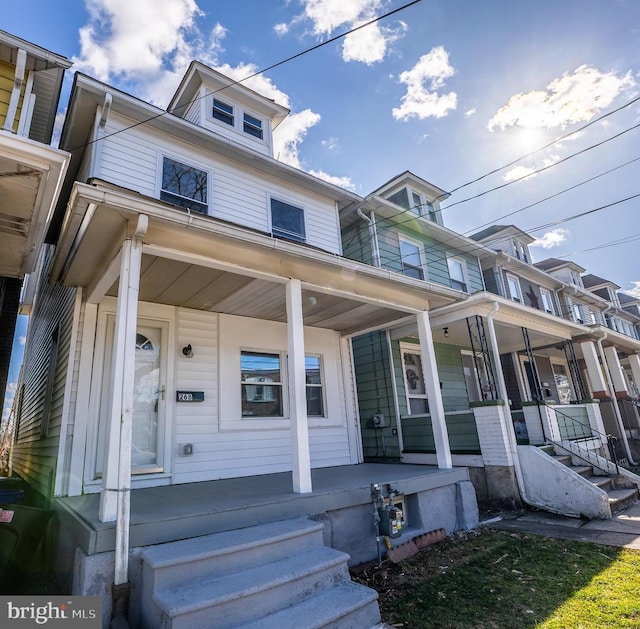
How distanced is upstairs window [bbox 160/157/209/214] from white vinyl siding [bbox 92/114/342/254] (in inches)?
4.3

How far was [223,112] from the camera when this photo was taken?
769 cm

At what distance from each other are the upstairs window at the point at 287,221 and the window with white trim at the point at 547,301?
10.6 metres

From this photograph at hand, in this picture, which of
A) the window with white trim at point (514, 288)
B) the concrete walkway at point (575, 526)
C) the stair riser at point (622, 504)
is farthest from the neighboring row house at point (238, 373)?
the window with white trim at point (514, 288)

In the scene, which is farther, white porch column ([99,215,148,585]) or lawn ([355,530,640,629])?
lawn ([355,530,640,629])

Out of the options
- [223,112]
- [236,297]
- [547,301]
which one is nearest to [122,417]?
[236,297]

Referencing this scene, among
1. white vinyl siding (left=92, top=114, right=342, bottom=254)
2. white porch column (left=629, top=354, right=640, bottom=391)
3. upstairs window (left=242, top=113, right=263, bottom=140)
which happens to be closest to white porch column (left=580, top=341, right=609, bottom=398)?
white porch column (left=629, top=354, right=640, bottom=391)

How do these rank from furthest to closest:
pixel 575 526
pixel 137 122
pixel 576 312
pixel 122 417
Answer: pixel 576 312, pixel 137 122, pixel 575 526, pixel 122 417

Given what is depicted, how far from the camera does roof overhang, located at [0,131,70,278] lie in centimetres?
344

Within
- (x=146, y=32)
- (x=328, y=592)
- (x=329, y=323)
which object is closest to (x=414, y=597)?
(x=328, y=592)

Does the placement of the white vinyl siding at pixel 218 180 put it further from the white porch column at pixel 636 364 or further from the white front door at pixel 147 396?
the white porch column at pixel 636 364

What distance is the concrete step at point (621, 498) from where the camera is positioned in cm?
572

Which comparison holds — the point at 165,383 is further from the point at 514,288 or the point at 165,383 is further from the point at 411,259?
the point at 514,288

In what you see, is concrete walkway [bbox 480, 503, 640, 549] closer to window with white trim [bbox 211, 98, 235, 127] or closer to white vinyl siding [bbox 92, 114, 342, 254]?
white vinyl siding [bbox 92, 114, 342, 254]

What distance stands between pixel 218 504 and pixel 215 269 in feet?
8.10
